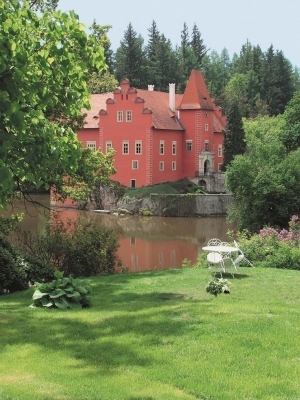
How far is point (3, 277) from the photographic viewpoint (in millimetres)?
12453

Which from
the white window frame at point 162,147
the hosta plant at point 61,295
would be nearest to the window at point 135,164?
the white window frame at point 162,147

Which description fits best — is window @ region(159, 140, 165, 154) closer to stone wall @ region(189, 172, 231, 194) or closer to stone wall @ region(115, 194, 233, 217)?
stone wall @ region(189, 172, 231, 194)

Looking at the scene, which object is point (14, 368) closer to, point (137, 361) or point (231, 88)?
point (137, 361)

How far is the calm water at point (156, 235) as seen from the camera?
2583cm

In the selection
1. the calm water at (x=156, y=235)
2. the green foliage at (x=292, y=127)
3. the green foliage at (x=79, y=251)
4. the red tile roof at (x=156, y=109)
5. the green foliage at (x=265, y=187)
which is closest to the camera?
the green foliage at (x=79, y=251)

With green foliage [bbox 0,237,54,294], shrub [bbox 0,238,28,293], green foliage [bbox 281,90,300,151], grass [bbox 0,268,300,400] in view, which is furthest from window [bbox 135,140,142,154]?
grass [bbox 0,268,300,400]

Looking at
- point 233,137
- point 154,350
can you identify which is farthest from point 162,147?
point 154,350

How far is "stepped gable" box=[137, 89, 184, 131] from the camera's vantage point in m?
50.6

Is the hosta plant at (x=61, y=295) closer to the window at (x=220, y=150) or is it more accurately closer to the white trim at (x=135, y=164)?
the white trim at (x=135, y=164)

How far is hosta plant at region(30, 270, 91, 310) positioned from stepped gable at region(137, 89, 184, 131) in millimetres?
41262

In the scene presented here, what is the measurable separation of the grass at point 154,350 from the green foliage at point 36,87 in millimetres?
1758

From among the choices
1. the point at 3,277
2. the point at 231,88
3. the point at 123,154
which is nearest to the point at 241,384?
the point at 3,277

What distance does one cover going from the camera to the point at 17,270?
12.7 m

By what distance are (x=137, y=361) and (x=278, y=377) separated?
1.40 metres
